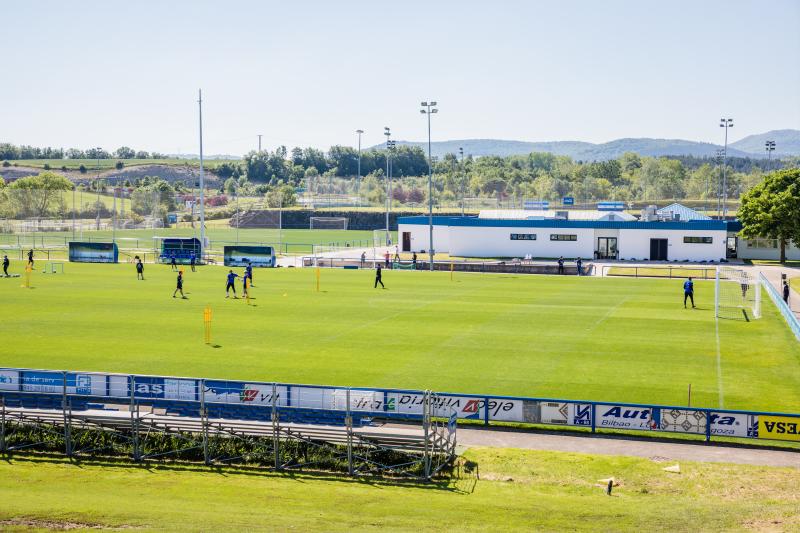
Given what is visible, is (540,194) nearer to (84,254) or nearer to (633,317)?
(84,254)

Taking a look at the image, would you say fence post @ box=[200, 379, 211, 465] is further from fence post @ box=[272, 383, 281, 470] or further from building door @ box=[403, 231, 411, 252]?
building door @ box=[403, 231, 411, 252]

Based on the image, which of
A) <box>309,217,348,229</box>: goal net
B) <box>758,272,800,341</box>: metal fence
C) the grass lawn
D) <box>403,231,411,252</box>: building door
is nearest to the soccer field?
<box>758,272,800,341</box>: metal fence

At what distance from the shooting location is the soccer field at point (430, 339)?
97.1 feet

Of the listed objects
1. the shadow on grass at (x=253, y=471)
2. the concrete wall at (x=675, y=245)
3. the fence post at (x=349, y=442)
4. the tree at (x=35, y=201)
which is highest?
the tree at (x=35, y=201)

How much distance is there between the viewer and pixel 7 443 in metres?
21.9

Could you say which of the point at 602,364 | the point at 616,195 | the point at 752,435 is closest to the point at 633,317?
the point at 602,364

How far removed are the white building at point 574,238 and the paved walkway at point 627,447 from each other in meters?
60.6

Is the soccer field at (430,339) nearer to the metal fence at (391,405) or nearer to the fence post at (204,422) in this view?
the metal fence at (391,405)

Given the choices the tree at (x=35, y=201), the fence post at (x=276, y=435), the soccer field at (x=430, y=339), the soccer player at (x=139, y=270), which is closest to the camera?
the fence post at (x=276, y=435)

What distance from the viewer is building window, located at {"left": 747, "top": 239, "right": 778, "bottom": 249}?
81938mm

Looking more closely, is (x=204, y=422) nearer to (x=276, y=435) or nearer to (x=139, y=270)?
(x=276, y=435)

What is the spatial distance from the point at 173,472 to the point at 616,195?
176957 millimetres

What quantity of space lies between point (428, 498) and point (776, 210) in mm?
66486

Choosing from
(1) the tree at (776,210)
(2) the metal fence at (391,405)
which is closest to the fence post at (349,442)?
(2) the metal fence at (391,405)
